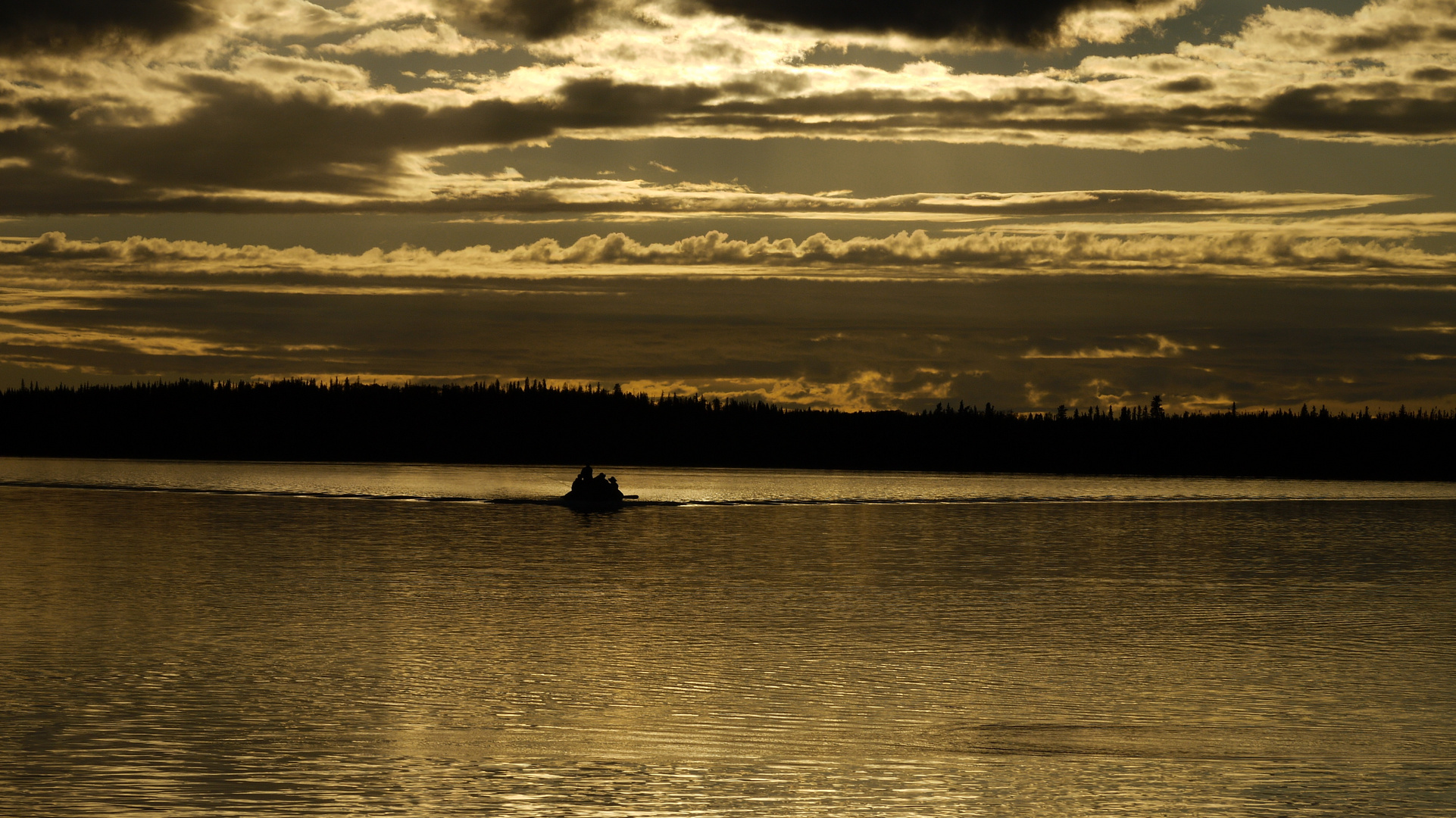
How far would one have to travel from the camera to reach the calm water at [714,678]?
19.2 m

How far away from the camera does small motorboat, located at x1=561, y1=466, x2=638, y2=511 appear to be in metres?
92.9

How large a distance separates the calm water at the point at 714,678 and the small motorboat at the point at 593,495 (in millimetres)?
23816

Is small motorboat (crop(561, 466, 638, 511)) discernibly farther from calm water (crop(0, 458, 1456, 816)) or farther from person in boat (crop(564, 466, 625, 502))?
calm water (crop(0, 458, 1456, 816))

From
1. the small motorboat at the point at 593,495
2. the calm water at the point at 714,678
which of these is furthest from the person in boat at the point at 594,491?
the calm water at the point at 714,678

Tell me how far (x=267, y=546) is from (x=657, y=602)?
27758 millimetres

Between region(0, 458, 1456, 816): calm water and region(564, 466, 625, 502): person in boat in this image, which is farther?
region(564, 466, 625, 502): person in boat

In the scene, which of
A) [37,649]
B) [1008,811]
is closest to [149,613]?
[37,649]

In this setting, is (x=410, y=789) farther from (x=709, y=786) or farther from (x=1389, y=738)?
(x=1389, y=738)

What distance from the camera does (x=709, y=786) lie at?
19.1m

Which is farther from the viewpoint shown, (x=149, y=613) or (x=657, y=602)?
(x=657, y=602)

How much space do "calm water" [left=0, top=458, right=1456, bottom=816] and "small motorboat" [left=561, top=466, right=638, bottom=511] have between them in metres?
23.8

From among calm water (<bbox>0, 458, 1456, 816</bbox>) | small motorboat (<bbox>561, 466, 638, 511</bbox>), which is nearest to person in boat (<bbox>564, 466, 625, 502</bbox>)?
small motorboat (<bbox>561, 466, 638, 511</bbox>)

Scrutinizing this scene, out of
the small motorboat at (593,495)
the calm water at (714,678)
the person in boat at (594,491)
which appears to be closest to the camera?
the calm water at (714,678)

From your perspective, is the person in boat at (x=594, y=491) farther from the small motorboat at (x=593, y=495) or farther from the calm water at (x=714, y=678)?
the calm water at (x=714, y=678)
